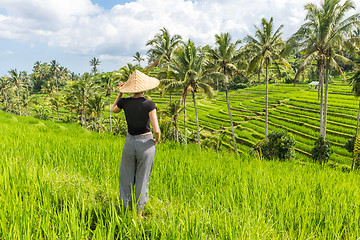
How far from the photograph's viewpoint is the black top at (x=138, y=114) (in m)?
2.52

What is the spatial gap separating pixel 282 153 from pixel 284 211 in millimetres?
19193

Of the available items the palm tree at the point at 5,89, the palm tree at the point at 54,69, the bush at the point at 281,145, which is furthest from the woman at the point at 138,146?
the palm tree at the point at 54,69

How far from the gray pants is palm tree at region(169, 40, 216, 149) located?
55.8ft

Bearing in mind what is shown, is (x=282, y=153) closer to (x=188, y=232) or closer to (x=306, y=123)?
(x=306, y=123)

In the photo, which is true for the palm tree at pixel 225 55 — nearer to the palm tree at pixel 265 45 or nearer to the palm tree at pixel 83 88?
the palm tree at pixel 265 45

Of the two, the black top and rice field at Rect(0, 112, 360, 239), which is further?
the black top

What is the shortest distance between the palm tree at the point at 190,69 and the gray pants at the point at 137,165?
17009mm

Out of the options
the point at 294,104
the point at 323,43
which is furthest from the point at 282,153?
the point at 294,104

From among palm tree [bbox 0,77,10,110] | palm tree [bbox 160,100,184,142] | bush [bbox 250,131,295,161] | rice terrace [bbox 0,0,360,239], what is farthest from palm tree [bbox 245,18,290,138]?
palm tree [bbox 0,77,10,110]

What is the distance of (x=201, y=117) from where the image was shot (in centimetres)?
4281

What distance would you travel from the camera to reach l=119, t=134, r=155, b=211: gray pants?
2.51 m

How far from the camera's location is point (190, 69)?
19.5 m

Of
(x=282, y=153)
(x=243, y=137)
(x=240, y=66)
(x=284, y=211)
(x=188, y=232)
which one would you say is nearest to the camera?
(x=188, y=232)

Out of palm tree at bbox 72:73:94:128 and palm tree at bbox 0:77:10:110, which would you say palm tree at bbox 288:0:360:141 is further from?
palm tree at bbox 0:77:10:110
